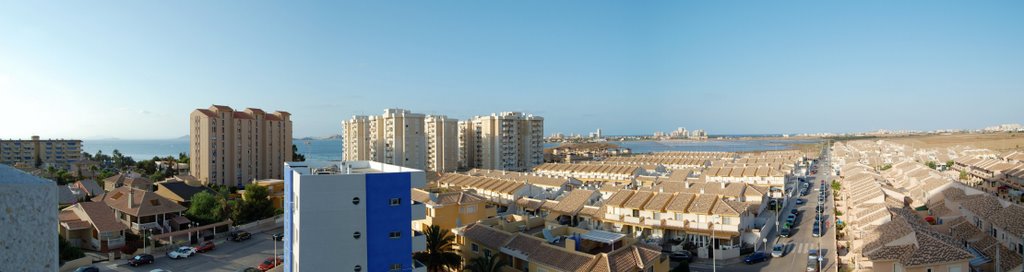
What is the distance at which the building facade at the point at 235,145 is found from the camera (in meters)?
49.9

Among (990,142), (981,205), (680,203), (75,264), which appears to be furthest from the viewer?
(990,142)

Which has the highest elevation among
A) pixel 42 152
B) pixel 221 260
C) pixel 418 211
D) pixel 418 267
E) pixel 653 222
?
pixel 42 152

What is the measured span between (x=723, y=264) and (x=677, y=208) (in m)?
4.61

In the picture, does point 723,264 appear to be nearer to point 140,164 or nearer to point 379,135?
point 379,135

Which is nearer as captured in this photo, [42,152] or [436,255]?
[436,255]

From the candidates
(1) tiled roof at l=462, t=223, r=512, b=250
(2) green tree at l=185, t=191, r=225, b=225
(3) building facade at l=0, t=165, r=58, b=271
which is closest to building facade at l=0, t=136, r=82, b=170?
(2) green tree at l=185, t=191, r=225, b=225

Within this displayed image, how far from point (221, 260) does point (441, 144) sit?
44.9m

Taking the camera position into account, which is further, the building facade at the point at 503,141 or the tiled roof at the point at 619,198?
the building facade at the point at 503,141

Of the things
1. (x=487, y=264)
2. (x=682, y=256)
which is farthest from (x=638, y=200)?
(x=487, y=264)

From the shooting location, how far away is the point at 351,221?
15195mm

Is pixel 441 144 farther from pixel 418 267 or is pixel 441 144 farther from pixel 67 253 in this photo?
pixel 418 267

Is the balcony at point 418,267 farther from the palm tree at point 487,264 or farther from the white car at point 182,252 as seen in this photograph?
the white car at point 182,252

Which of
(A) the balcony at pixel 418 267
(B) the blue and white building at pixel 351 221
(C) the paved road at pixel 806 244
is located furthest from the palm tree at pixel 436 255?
(C) the paved road at pixel 806 244

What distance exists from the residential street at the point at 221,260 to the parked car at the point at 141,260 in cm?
23
